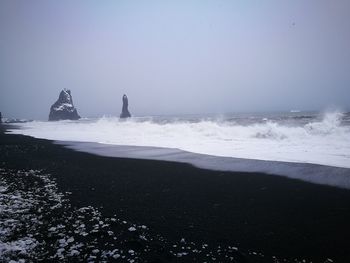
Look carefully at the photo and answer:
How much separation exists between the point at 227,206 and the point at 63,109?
5382 inches

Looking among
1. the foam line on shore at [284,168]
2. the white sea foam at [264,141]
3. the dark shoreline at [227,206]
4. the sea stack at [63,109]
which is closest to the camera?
the dark shoreline at [227,206]

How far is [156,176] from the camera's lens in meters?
8.59

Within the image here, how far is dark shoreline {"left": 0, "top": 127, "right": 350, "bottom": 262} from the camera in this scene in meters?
4.11

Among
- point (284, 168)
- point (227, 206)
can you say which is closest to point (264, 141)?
point (284, 168)

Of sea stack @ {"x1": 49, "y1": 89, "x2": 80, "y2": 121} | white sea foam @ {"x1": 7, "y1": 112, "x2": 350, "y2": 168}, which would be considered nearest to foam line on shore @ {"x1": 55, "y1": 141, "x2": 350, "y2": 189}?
white sea foam @ {"x1": 7, "y1": 112, "x2": 350, "y2": 168}

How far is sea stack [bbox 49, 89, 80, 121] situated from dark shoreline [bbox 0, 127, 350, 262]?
130 metres

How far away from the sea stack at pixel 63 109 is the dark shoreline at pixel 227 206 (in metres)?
130

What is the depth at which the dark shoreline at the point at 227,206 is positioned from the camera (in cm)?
411

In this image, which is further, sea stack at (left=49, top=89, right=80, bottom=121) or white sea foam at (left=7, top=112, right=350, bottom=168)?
sea stack at (left=49, top=89, right=80, bottom=121)

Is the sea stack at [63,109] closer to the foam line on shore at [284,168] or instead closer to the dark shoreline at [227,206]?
the foam line on shore at [284,168]

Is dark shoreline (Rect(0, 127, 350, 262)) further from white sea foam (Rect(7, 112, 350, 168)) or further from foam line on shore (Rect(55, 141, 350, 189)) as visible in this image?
white sea foam (Rect(7, 112, 350, 168))

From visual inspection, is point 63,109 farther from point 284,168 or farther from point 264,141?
point 284,168

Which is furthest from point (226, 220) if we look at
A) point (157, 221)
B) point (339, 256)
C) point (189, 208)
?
point (339, 256)

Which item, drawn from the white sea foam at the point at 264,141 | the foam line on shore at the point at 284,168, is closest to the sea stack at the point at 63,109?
the white sea foam at the point at 264,141
